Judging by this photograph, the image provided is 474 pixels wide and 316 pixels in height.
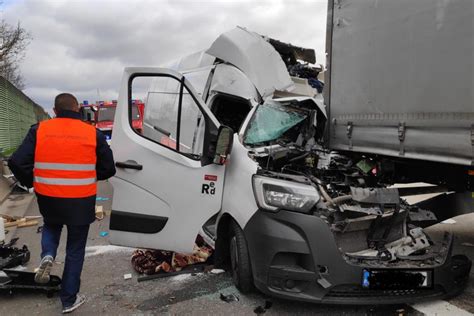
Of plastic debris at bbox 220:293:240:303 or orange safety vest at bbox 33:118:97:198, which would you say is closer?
orange safety vest at bbox 33:118:97:198

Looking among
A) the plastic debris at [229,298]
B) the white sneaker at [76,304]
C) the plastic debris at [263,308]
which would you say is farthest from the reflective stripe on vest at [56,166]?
the plastic debris at [263,308]

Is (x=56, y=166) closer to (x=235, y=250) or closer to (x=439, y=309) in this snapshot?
(x=235, y=250)

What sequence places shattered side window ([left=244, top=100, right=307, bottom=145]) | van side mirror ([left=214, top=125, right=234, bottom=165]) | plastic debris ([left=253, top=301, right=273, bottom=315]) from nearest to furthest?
plastic debris ([left=253, top=301, right=273, bottom=315])
van side mirror ([left=214, top=125, right=234, bottom=165])
shattered side window ([left=244, top=100, right=307, bottom=145])

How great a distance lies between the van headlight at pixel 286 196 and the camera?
9.73 feet

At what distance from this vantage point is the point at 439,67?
9.45 ft

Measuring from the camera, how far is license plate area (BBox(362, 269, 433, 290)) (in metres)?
2.85

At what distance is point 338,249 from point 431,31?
67.9 inches

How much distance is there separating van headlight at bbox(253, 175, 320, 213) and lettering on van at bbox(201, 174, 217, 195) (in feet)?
2.00

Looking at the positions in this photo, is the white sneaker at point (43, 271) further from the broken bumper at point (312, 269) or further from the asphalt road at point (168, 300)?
the broken bumper at point (312, 269)

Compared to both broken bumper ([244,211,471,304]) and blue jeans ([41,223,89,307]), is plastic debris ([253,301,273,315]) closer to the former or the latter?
broken bumper ([244,211,471,304])

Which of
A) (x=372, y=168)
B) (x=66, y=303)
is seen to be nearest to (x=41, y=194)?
(x=66, y=303)

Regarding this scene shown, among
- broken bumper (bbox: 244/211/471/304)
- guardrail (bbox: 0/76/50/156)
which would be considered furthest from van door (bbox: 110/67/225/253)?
guardrail (bbox: 0/76/50/156)

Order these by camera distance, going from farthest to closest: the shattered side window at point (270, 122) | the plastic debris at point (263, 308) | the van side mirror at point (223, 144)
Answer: the shattered side window at point (270, 122) < the van side mirror at point (223, 144) < the plastic debris at point (263, 308)

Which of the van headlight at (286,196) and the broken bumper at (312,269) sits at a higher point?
the van headlight at (286,196)
